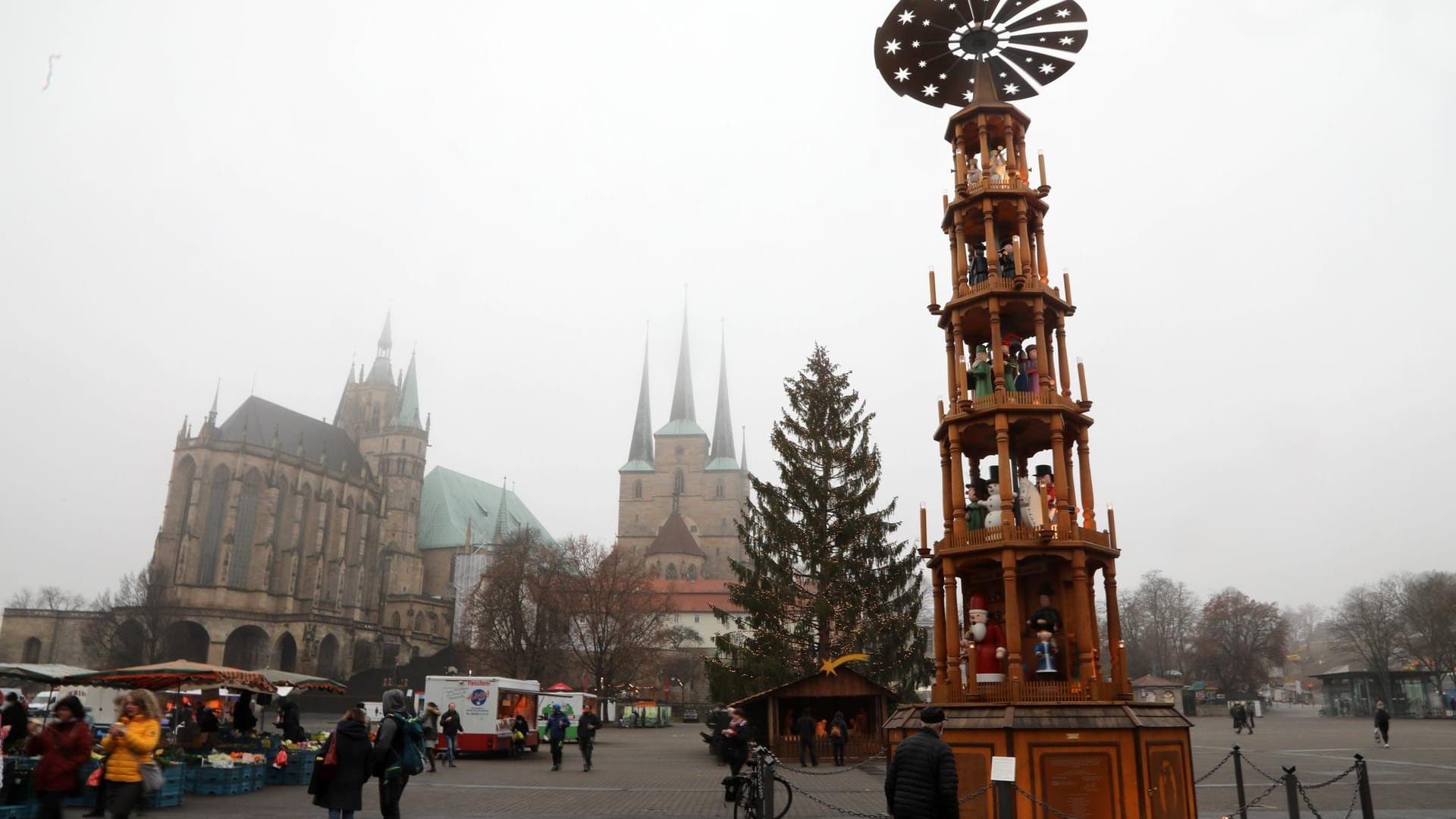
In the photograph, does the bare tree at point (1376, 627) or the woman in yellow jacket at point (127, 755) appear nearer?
the woman in yellow jacket at point (127, 755)

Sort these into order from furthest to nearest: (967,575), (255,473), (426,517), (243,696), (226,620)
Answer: (426,517) → (255,473) → (226,620) → (243,696) → (967,575)

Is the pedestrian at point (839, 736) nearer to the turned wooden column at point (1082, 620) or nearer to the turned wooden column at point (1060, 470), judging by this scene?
the turned wooden column at point (1082, 620)

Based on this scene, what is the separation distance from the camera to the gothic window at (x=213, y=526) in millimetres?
74938

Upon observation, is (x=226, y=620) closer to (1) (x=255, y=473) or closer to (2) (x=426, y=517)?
(1) (x=255, y=473)

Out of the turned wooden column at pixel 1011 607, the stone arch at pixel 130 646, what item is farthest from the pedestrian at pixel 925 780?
the stone arch at pixel 130 646

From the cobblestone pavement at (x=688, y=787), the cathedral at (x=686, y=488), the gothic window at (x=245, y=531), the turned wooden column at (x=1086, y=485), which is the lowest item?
the cobblestone pavement at (x=688, y=787)

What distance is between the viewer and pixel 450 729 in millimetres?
26062

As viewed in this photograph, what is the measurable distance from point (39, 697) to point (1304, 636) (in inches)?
7235

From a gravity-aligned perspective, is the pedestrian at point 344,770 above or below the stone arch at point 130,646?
below

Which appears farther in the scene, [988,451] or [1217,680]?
[1217,680]

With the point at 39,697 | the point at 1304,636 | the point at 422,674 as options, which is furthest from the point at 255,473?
the point at 1304,636

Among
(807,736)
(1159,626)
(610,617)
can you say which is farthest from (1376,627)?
(807,736)

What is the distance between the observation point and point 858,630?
1217 inches

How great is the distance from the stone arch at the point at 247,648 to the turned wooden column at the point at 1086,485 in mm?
74307
